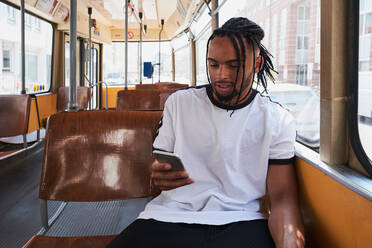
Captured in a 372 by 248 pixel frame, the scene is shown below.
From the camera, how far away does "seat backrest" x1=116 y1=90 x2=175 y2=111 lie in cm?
292

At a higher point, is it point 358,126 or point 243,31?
point 243,31

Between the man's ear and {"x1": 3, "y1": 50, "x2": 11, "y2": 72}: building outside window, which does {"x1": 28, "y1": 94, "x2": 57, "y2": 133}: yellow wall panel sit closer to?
{"x1": 3, "y1": 50, "x2": 11, "y2": 72}: building outside window

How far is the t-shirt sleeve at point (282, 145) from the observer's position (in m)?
1.17

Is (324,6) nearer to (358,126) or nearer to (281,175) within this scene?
(358,126)

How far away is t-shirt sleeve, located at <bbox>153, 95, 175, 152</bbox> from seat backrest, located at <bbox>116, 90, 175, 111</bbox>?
5.42 ft

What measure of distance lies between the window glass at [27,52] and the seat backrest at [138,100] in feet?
6.58

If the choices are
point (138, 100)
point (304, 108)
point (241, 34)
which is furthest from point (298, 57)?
point (138, 100)

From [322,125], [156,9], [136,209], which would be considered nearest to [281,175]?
[322,125]

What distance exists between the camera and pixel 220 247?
0.97 metres

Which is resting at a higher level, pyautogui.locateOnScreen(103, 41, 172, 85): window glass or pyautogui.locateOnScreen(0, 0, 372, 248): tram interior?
pyautogui.locateOnScreen(103, 41, 172, 85): window glass

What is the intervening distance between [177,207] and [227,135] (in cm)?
31

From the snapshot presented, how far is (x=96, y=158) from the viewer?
1329 mm

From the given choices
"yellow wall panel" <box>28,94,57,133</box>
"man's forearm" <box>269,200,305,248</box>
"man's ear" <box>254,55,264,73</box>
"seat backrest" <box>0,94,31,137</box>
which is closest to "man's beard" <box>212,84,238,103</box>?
"man's ear" <box>254,55,264,73</box>

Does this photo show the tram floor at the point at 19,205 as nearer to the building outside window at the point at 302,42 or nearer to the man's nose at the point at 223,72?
the man's nose at the point at 223,72
